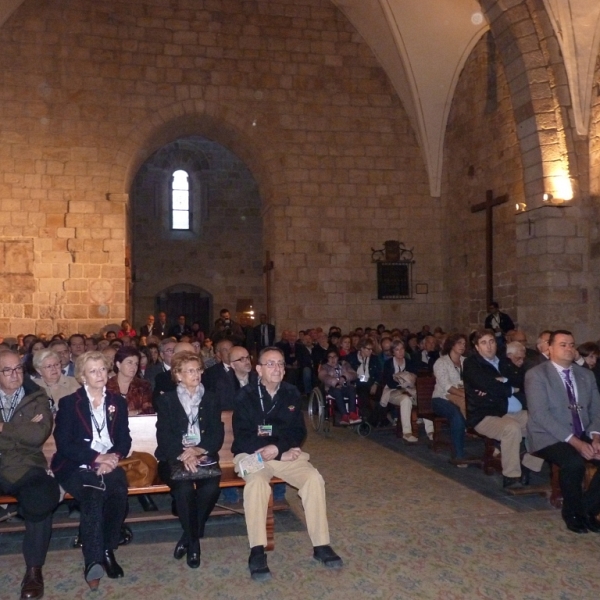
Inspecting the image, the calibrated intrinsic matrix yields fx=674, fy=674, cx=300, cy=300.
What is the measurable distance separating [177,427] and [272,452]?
0.62 meters

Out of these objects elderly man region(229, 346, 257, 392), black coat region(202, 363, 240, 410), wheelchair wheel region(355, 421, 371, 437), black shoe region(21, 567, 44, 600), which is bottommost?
wheelchair wheel region(355, 421, 371, 437)

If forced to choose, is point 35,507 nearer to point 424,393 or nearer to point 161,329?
point 424,393

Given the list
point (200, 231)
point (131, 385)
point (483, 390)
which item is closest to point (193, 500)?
point (131, 385)

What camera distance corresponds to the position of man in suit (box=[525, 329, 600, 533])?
180 inches

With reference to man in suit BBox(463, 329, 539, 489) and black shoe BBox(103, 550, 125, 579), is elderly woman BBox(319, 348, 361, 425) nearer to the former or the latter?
man in suit BBox(463, 329, 539, 489)

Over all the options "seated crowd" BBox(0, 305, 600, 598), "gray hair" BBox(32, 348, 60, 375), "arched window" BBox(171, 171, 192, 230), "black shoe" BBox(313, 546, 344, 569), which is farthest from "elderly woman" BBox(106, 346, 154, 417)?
"arched window" BBox(171, 171, 192, 230)

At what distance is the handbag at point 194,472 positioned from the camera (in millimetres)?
4043

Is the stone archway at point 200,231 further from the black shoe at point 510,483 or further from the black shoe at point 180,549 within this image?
the black shoe at point 180,549

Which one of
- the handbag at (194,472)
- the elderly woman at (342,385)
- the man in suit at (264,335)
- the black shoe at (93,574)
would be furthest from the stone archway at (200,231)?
the black shoe at (93,574)

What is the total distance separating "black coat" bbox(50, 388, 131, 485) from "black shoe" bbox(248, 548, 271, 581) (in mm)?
1051

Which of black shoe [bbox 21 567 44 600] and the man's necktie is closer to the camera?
black shoe [bbox 21 567 44 600]

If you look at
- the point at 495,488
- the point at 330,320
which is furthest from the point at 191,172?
the point at 495,488

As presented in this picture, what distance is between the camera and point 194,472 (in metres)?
4.06

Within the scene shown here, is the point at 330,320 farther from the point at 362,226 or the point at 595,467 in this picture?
the point at 595,467
